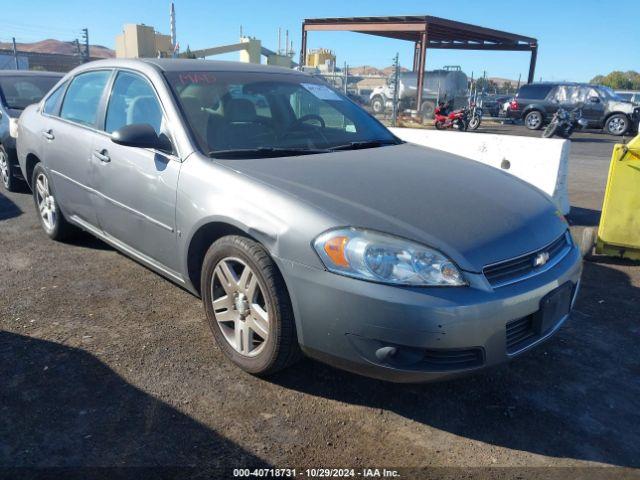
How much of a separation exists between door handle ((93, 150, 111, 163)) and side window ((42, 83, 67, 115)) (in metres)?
1.17

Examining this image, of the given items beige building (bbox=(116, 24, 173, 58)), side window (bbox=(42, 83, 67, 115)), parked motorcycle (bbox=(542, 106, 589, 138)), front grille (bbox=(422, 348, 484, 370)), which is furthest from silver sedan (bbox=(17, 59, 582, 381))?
beige building (bbox=(116, 24, 173, 58))

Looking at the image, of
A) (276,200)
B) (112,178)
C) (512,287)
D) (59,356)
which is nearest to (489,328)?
(512,287)

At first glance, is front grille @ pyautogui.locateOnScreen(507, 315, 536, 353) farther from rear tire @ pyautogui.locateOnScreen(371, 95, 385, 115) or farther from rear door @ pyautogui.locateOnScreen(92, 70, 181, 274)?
rear tire @ pyautogui.locateOnScreen(371, 95, 385, 115)

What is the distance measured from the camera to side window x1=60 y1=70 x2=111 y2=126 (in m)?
4.09

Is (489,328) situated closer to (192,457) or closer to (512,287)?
(512,287)

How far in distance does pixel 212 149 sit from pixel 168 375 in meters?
1.29

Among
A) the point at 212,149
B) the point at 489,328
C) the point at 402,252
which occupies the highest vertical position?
the point at 212,149

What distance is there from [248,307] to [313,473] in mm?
899

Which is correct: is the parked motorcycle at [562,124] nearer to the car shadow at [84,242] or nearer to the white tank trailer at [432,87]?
the white tank trailer at [432,87]

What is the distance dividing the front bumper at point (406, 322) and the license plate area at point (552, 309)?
0.05m

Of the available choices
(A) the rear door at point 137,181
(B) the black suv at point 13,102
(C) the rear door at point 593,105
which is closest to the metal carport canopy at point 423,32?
(C) the rear door at point 593,105

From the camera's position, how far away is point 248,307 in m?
2.79

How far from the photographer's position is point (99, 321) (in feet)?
11.5

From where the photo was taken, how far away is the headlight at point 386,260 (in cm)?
229
